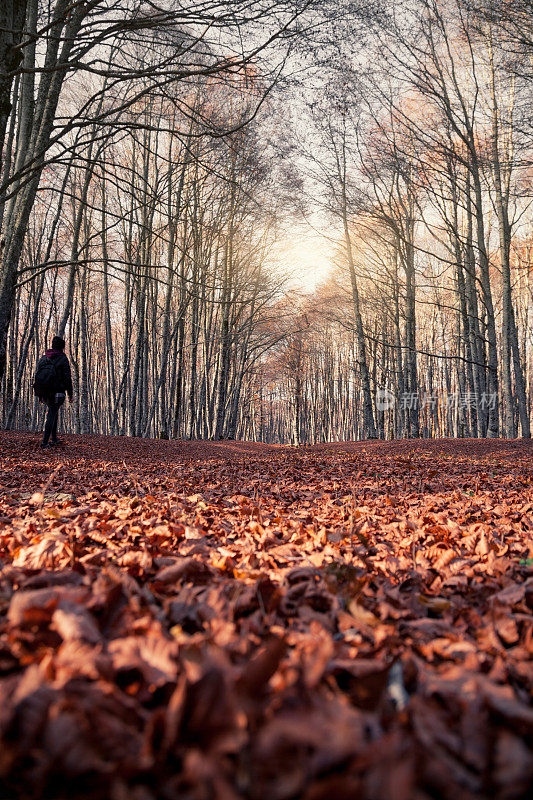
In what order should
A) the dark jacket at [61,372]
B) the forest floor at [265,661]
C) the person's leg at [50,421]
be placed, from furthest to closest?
1. the dark jacket at [61,372]
2. the person's leg at [50,421]
3. the forest floor at [265,661]

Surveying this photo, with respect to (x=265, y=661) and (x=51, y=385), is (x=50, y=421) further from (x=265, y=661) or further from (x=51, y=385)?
(x=265, y=661)

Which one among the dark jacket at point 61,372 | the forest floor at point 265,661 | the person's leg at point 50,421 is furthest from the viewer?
the dark jacket at point 61,372

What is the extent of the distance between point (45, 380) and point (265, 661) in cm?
793

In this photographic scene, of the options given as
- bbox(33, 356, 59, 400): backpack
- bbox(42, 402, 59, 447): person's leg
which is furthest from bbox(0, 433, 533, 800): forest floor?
bbox(33, 356, 59, 400): backpack

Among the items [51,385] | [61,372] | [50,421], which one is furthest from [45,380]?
[50,421]

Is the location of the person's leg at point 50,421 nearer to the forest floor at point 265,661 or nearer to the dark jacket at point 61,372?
the dark jacket at point 61,372

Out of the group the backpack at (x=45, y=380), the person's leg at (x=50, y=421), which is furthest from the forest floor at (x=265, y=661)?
the backpack at (x=45, y=380)

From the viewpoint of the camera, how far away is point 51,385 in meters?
7.65

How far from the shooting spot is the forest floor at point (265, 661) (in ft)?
2.08

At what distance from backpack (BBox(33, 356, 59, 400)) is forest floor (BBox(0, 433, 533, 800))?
18.9ft

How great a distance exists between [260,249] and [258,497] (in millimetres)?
15694

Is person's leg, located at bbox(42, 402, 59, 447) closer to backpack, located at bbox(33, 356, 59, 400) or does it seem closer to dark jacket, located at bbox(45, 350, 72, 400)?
backpack, located at bbox(33, 356, 59, 400)

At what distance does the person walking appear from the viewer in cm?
757

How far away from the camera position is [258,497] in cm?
374
